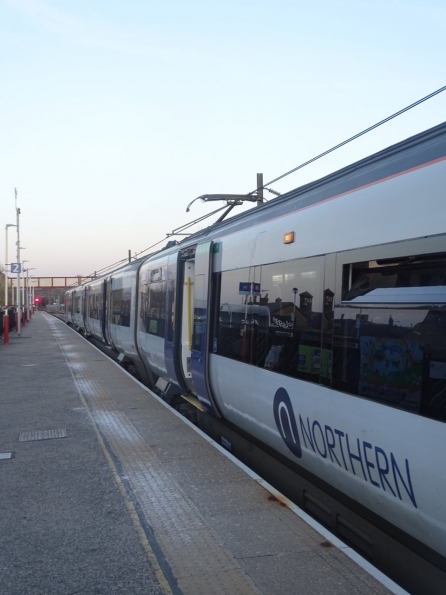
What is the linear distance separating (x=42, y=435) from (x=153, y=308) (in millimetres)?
4669

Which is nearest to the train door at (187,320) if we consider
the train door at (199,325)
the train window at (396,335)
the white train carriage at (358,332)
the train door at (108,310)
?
the train door at (199,325)

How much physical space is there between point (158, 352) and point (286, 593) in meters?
8.22

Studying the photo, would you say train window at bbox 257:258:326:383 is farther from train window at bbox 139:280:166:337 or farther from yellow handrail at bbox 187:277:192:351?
train window at bbox 139:280:166:337

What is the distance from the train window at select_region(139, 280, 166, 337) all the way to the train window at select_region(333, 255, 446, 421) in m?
7.05

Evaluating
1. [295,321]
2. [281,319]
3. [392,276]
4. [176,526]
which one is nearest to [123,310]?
[281,319]

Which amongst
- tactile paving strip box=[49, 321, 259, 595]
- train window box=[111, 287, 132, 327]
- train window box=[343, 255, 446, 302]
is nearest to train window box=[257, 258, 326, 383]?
train window box=[343, 255, 446, 302]

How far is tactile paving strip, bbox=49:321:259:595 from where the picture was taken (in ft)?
12.0

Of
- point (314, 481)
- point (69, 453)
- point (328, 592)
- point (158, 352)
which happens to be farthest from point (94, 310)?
point (328, 592)

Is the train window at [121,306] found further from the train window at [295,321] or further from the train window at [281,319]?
the train window at [295,321]

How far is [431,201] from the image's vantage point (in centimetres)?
341

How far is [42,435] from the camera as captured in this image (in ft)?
25.5

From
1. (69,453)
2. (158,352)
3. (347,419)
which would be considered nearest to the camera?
(347,419)

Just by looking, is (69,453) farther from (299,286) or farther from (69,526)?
(299,286)

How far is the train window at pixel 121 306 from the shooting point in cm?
1579
